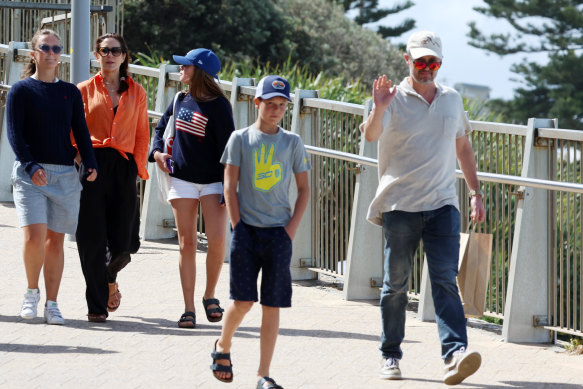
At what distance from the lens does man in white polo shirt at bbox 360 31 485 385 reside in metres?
6.12

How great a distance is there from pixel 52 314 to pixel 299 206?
91.5 inches

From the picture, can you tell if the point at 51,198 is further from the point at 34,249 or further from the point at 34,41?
the point at 34,41

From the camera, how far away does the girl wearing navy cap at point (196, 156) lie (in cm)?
738

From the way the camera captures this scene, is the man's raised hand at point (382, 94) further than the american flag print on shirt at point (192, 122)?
No

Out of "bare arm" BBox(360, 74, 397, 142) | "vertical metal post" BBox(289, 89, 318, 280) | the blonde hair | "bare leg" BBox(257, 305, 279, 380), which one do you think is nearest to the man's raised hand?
"bare arm" BBox(360, 74, 397, 142)

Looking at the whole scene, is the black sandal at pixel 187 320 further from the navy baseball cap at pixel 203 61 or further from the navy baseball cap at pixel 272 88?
the navy baseball cap at pixel 272 88

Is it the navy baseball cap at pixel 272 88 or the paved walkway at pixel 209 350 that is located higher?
the navy baseball cap at pixel 272 88

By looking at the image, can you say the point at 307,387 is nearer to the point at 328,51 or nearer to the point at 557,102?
the point at 328,51

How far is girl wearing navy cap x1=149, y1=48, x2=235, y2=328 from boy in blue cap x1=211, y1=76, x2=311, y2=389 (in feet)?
4.83

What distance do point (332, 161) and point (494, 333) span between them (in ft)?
6.65

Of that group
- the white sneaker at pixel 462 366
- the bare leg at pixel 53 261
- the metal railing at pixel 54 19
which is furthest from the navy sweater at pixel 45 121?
the metal railing at pixel 54 19

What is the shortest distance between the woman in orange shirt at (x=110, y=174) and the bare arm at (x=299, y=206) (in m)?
2.06

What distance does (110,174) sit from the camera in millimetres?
7637

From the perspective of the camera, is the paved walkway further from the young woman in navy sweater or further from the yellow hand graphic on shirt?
the yellow hand graphic on shirt
